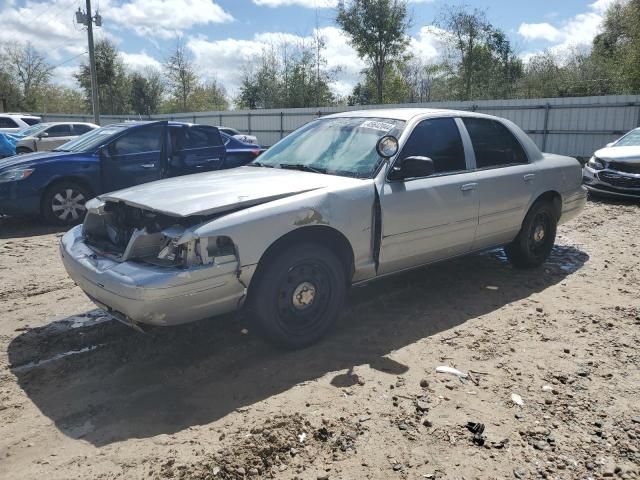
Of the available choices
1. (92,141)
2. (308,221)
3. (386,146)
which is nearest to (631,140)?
(386,146)

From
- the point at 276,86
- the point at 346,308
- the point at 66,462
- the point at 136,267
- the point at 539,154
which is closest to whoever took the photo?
the point at 66,462

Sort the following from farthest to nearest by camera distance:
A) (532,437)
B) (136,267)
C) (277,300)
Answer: (277,300) → (136,267) → (532,437)

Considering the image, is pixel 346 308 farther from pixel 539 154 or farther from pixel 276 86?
pixel 276 86

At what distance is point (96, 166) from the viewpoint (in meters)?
8.04

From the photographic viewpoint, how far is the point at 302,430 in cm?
285

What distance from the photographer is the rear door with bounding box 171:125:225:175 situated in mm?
8539

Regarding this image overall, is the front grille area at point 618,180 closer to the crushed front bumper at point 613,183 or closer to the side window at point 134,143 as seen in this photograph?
the crushed front bumper at point 613,183

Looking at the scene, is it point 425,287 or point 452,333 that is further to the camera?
point 425,287

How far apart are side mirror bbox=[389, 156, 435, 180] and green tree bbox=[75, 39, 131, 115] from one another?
42.5 m

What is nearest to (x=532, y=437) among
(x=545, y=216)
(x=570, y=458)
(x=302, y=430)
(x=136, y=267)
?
(x=570, y=458)

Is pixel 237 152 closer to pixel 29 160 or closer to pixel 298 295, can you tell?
pixel 29 160

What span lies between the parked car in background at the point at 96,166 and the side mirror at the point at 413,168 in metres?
5.06

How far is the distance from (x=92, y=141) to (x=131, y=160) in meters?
0.84

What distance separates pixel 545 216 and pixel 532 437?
346 cm
